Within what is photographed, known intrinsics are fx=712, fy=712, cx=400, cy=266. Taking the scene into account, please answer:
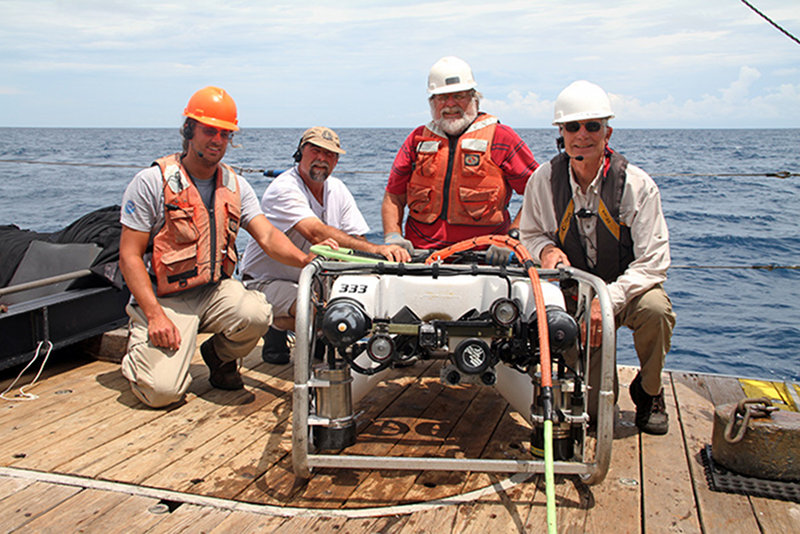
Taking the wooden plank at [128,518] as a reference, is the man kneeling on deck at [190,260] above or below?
above

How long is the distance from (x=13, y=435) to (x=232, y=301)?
123 centimetres

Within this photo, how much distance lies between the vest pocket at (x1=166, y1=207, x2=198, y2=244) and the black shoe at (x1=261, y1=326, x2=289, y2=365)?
3.46ft

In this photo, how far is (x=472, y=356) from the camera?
2.75 m

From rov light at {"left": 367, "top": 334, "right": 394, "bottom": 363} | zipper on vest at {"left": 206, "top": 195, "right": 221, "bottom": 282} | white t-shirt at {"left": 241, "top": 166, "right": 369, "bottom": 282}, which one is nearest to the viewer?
rov light at {"left": 367, "top": 334, "right": 394, "bottom": 363}

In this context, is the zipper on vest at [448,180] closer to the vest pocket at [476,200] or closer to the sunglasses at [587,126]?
the vest pocket at [476,200]

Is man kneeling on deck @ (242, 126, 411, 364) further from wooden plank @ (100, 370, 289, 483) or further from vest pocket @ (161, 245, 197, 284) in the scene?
vest pocket @ (161, 245, 197, 284)

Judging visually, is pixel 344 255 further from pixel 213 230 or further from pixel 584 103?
pixel 584 103

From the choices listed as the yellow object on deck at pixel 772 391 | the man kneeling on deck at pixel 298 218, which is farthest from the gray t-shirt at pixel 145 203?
the yellow object on deck at pixel 772 391

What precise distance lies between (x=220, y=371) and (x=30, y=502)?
4.60 feet

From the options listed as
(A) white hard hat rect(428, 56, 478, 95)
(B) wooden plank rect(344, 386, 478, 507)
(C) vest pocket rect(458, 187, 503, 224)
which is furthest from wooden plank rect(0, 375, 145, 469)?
(A) white hard hat rect(428, 56, 478, 95)

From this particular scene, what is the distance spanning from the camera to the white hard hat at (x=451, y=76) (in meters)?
4.23

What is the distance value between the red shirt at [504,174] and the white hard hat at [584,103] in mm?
889

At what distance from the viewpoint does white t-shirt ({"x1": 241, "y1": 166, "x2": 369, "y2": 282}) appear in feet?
14.5

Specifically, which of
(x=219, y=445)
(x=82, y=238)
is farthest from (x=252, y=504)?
(x=82, y=238)
